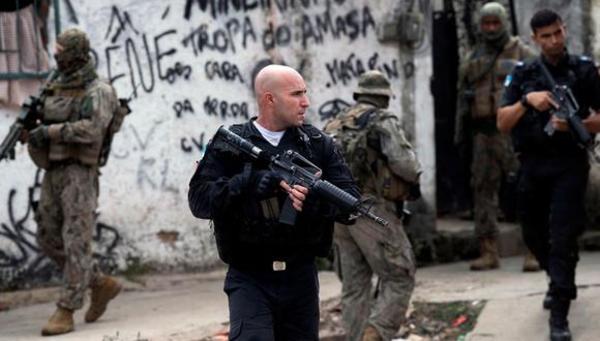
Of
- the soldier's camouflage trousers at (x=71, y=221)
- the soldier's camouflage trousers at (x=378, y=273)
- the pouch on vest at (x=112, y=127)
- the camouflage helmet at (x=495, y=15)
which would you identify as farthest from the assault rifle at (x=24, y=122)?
the camouflage helmet at (x=495, y=15)

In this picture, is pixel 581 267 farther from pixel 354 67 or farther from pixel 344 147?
pixel 344 147

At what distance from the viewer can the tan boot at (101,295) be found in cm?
866

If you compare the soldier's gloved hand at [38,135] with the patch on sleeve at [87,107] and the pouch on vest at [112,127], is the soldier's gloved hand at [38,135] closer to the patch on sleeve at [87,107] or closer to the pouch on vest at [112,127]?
the patch on sleeve at [87,107]

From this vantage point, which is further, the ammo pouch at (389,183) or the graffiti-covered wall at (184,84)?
the graffiti-covered wall at (184,84)

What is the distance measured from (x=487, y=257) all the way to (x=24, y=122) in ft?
13.7

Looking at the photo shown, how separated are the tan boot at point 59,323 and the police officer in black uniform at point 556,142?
2998 mm

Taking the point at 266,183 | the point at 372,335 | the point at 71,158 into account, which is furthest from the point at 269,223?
the point at 71,158

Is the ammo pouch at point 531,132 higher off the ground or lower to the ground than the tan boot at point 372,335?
higher

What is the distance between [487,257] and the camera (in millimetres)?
10797

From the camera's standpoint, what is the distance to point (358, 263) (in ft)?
25.9

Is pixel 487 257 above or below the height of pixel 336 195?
below

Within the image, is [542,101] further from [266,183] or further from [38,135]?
[38,135]

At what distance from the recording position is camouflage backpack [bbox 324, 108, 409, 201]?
7.55 meters

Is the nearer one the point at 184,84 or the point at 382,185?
the point at 382,185
